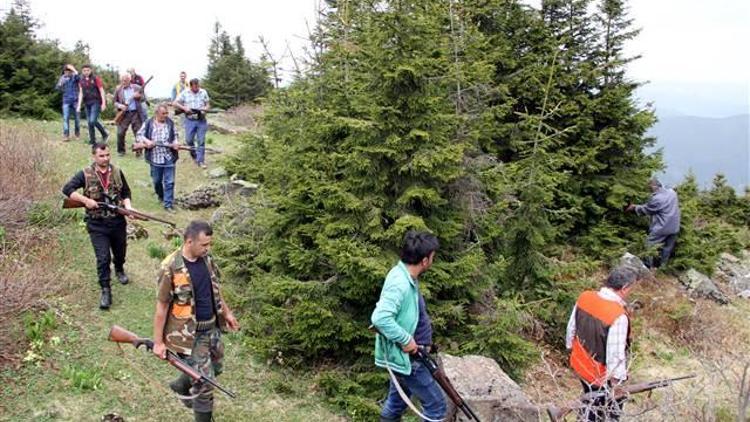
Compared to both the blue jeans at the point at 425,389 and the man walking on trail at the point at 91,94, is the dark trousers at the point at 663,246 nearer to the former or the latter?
the blue jeans at the point at 425,389

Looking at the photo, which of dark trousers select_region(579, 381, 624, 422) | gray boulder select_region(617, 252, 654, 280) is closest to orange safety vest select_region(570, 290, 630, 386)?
dark trousers select_region(579, 381, 624, 422)

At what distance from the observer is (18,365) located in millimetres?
6062

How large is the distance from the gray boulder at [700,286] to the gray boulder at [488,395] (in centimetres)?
857

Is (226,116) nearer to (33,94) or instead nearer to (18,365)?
(33,94)

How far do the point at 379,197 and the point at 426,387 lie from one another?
9.63ft

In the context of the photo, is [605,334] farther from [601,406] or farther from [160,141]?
[160,141]

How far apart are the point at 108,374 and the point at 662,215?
10.9 meters

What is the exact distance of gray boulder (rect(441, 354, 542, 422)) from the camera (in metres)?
5.86

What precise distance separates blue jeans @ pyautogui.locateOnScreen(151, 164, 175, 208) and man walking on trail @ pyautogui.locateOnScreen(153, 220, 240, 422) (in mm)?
7253

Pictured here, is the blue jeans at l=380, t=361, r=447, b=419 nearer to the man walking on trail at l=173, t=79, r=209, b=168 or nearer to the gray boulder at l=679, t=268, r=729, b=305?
the gray boulder at l=679, t=268, r=729, b=305

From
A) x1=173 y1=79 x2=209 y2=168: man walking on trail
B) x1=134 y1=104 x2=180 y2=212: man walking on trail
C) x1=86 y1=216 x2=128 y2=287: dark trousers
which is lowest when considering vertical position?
x1=86 y1=216 x2=128 y2=287: dark trousers

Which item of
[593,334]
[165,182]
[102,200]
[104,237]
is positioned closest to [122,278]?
[104,237]

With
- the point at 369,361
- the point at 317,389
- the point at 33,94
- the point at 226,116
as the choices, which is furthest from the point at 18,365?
the point at 226,116

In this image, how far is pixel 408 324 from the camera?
4.71 metres
